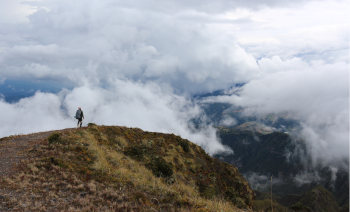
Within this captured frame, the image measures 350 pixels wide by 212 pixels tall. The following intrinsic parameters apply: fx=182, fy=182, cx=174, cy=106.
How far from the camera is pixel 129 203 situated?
8.18 meters

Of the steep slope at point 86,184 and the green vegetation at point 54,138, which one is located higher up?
the green vegetation at point 54,138

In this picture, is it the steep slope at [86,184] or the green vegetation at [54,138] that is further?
the green vegetation at [54,138]

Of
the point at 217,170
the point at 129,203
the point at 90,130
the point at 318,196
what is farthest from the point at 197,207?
the point at 318,196

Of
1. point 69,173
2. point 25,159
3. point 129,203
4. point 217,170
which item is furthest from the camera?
point 217,170

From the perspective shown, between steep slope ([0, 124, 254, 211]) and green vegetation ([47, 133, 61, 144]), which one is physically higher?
green vegetation ([47, 133, 61, 144])

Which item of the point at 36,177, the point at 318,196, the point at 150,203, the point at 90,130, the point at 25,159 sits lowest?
the point at 318,196

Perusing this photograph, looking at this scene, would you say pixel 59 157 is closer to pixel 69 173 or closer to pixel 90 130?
pixel 69 173

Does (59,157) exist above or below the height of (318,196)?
above

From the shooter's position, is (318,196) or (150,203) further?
(318,196)

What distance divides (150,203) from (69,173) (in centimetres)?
543

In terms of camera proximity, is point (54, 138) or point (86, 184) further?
point (54, 138)

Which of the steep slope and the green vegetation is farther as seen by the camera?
the green vegetation

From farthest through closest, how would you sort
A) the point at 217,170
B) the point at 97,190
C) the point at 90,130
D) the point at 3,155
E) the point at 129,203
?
1. the point at 217,170
2. the point at 90,130
3. the point at 3,155
4. the point at 97,190
5. the point at 129,203

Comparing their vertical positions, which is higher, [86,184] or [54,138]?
[54,138]
